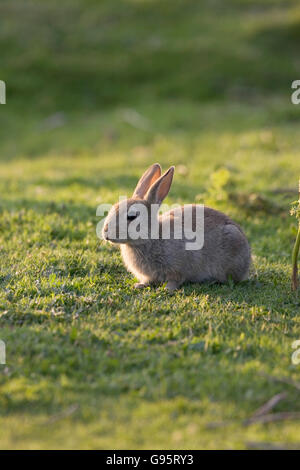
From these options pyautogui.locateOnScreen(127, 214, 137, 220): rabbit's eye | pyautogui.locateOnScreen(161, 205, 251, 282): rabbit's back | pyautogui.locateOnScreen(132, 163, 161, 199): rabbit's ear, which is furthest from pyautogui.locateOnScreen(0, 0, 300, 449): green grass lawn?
pyautogui.locateOnScreen(132, 163, 161, 199): rabbit's ear

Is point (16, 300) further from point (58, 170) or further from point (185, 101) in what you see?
point (185, 101)

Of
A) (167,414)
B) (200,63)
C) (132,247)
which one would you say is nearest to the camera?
(167,414)

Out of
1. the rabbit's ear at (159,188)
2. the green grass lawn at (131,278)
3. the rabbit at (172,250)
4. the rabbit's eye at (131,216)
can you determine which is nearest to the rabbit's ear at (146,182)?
the rabbit at (172,250)

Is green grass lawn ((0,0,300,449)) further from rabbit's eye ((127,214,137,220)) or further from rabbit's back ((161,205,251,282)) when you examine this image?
rabbit's eye ((127,214,137,220))

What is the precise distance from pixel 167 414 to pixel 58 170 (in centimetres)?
1066

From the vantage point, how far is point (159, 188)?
6.35 meters

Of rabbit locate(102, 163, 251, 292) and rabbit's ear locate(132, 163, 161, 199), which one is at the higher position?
rabbit's ear locate(132, 163, 161, 199)

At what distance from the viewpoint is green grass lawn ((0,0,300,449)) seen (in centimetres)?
393

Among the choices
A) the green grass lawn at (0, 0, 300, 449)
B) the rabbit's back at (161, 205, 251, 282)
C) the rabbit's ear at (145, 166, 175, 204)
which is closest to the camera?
the green grass lawn at (0, 0, 300, 449)

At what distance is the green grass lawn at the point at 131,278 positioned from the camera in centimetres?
393

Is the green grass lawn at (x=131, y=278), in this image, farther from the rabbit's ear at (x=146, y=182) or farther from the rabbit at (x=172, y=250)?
the rabbit's ear at (x=146, y=182)

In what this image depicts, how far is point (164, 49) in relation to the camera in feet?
83.1

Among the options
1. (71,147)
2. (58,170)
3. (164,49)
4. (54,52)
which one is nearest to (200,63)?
(164,49)

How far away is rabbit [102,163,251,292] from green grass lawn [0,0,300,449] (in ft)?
0.70
